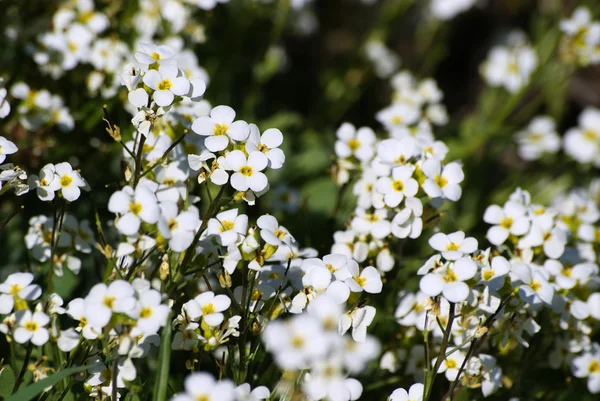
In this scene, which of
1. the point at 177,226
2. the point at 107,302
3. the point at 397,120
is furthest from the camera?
the point at 397,120

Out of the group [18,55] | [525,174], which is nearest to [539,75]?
[525,174]

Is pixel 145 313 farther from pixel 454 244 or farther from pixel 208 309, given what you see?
pixel 454 244

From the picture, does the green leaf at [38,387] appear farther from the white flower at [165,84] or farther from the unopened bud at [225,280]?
the white flower at [165,84]

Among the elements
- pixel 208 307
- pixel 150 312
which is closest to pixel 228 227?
pixel 208 307

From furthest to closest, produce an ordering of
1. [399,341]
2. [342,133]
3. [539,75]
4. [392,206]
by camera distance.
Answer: [539,75] < [342,133] < [399,341] < [392,206]

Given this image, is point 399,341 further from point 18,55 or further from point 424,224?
point 18,55

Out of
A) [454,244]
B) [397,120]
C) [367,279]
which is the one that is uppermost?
[397,120]
